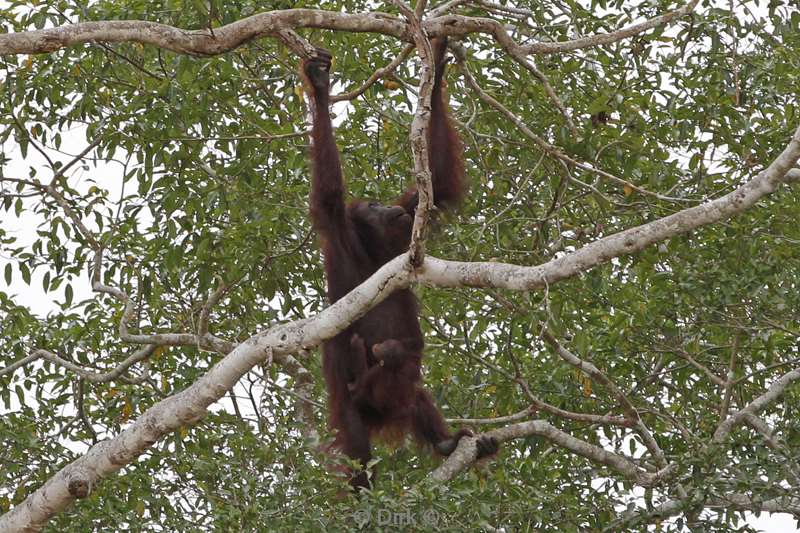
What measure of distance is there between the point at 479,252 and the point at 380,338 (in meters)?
0.68

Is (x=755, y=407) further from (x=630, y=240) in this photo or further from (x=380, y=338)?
(x=380, y=338)

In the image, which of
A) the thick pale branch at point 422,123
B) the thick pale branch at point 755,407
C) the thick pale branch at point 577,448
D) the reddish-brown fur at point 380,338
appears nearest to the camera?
the thick pale branch at point 422,123

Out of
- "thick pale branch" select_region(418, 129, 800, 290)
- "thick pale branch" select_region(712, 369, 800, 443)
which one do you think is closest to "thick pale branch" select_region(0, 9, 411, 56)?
"thick pale branch" select_region(418, 129, 800, 290)

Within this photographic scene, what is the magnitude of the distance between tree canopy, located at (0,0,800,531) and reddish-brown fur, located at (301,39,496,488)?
19 centimetres

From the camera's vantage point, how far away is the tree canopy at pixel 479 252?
500 cm

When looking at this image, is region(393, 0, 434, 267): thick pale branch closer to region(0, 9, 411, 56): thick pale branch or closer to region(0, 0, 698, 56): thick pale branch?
region(0, 0, 698, 56): thick pale branch

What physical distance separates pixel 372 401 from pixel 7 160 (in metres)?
2.35

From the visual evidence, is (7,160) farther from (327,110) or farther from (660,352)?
(660,352)

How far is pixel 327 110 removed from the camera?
5.50m

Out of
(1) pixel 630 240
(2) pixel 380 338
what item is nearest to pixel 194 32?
(1) pixel 630 240

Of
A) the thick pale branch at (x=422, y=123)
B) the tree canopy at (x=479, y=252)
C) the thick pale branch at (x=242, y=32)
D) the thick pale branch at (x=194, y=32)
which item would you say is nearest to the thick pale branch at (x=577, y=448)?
the tree canopy at (x=479, y=252)

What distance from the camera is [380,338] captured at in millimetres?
6414

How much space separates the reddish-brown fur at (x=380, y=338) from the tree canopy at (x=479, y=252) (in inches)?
7.5

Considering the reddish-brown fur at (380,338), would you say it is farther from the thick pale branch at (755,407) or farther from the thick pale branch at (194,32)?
the thick pale branch at (755,407)
